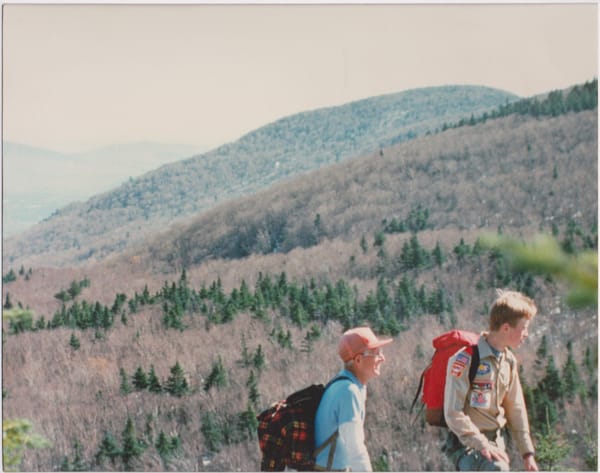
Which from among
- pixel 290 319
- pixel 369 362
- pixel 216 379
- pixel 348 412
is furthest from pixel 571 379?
pixel 348 412

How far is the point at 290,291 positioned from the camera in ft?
31.0

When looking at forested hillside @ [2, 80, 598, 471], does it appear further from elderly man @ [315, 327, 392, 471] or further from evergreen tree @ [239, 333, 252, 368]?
elderly man @ [315, 327, 392, 471]

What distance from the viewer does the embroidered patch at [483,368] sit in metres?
3.87

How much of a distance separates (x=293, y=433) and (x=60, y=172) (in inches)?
227

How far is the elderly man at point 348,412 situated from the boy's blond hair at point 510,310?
574 millimetres

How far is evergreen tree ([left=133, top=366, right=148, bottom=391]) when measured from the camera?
8.09 metres

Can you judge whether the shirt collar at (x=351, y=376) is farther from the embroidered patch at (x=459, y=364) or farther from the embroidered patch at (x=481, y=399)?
the embroidered patch at (x=481, y=399)

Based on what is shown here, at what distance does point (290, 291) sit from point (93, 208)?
3064 millimetres

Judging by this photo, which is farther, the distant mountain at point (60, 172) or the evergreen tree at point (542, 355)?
the evergreen tree at point (542, 355)

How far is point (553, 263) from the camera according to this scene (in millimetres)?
1374

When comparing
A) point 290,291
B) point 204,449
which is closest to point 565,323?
point 290,291

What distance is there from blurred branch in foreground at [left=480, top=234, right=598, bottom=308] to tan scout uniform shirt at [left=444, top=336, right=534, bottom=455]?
2388 mm

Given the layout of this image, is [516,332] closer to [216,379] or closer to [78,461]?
[216,379]

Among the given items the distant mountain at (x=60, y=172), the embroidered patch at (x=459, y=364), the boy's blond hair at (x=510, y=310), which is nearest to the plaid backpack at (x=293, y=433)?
the embroidered patch at (x=459, y=364)
